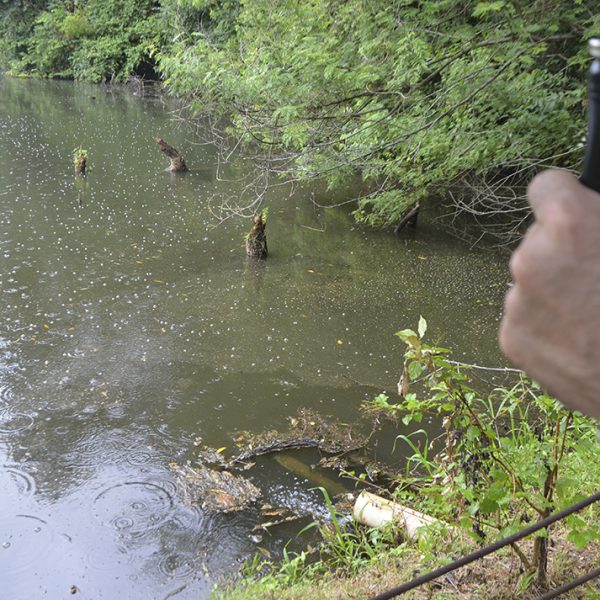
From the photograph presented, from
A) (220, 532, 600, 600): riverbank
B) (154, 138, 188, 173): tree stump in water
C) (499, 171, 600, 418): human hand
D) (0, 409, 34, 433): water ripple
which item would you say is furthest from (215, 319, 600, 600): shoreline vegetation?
(154, 138, 188, 173): tree stump in water

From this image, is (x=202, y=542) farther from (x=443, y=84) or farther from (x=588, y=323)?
(x=443, y=84)

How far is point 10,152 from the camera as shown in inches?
647

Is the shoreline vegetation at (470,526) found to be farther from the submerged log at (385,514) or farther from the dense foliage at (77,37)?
the dense foliage at (77,37)

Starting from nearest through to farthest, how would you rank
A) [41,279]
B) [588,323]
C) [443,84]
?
[588,323], [443,84], [41,279]

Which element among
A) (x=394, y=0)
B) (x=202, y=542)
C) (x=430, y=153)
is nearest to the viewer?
(x=202, y=542)

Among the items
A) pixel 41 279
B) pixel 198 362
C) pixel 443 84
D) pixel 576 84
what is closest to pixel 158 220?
pixel 41 279

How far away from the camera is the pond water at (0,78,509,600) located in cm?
475

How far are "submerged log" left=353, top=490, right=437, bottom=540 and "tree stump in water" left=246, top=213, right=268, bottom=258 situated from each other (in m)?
5.90

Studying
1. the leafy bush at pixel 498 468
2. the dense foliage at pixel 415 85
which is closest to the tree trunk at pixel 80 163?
the dense foliage at pixel 415 85

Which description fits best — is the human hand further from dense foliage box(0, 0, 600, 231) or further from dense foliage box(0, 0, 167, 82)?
dense foliage box(0, 0, 167, 82)

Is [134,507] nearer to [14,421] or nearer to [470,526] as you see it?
[14,421]

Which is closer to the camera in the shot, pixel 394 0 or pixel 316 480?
pixel 316 480

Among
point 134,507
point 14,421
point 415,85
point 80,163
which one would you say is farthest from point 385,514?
point 80,163

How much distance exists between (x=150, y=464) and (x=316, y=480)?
55.1 inches
